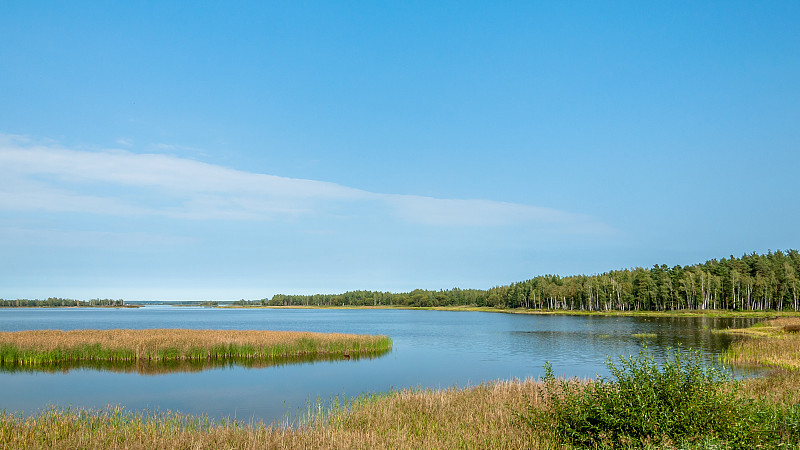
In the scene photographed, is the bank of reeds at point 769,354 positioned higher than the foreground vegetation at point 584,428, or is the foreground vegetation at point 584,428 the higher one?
the foreground vegetation at point 584,428

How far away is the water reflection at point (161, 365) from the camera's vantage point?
32.2 m

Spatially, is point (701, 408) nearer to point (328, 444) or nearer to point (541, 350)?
point (328, 444)

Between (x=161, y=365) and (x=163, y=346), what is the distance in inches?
120

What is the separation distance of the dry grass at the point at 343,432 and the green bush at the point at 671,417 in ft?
3.84

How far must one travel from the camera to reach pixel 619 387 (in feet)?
39.0

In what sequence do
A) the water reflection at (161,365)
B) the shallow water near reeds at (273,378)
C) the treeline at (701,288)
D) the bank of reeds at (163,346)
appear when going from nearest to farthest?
the shallow water near reeds at (273,378)
the water reflection at (161,365)
the bank of reeds at (163,346)
the treeline at (701,288)

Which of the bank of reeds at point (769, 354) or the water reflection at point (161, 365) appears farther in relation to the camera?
the water reflection at point (161, 365)

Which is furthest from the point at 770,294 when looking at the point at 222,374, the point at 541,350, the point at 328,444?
the point at 328,444

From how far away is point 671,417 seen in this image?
34.3 ft

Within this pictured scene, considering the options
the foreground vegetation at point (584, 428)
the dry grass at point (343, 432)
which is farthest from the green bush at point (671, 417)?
the dry grass at point (343, 432)

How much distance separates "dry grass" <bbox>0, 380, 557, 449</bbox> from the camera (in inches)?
446

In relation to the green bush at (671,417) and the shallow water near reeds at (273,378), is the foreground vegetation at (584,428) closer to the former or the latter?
the green bush at (671,417)

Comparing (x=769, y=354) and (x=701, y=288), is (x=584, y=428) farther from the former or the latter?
(x=701, y=288)

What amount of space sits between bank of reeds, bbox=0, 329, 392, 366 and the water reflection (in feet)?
2.93
